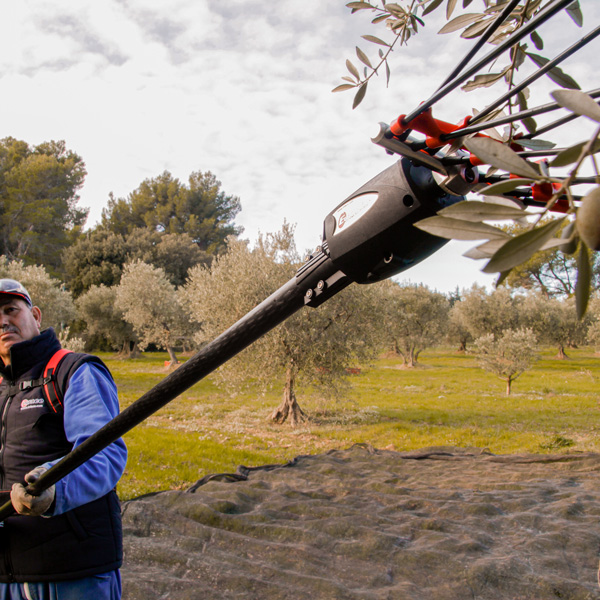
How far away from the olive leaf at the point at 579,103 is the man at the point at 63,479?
1.99m

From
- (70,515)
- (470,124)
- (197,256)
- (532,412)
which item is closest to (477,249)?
(470,124)

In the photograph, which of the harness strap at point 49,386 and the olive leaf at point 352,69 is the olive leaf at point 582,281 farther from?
the harness strap at point 49,386

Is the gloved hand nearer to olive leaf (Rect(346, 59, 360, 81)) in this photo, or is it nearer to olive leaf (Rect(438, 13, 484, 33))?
olive leaf (Rect(346, 59, 360, 81))

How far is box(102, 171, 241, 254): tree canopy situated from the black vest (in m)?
46.2

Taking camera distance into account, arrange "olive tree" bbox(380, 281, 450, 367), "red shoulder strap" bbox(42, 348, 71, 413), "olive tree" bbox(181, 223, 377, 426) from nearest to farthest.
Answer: "red shoulder strap" bbox(42, 348, 71, 413)
"olive tree" bbox(181, 223, 377, 426)
"olive tree" bbox(380, 281, 450, 367)

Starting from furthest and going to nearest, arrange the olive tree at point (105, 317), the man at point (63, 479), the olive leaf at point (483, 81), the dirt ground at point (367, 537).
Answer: the olive tree at point (105, 317), the dirt ground at point (367, 537), the man at point (63, 479), the olive leaf at point (483, 81)

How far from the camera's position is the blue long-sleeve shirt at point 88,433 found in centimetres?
185

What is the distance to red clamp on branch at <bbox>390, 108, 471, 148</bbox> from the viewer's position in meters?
0.73

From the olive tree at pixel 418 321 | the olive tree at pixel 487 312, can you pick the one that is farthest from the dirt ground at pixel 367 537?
the olive tree at pixel 487 312

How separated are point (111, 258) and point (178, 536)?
3383 cm

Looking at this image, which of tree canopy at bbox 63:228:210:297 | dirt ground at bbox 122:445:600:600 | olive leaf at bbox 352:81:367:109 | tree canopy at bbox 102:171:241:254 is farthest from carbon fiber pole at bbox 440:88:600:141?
tree canopy at bbox 102:171:241:254

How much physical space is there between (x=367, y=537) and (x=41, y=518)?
3.30m

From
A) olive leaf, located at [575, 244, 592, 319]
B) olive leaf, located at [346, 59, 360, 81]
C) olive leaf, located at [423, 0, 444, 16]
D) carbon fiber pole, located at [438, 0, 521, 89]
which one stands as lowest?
olive leaf, located at [575, 244, 592, 319]

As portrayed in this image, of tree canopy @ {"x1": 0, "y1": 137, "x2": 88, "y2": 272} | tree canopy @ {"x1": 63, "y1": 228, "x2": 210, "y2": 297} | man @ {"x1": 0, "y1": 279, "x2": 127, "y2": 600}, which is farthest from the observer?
tree canopy @ {"x1": 0, "y1": 137, "x2": 88, "y2": 272}
